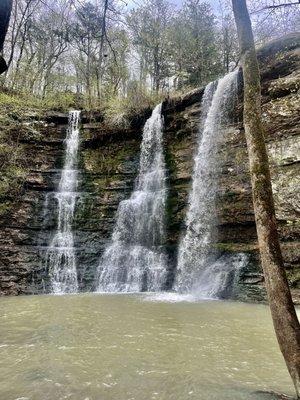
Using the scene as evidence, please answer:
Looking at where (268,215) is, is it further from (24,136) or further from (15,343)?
(24,136)

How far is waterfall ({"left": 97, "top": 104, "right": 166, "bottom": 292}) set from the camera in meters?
13.6

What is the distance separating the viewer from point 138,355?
530cm

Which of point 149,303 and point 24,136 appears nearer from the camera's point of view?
point 149,303

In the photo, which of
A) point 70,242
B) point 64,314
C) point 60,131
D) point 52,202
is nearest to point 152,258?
point 70,242

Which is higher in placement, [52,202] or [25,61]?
[25,61]

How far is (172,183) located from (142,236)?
245 cm

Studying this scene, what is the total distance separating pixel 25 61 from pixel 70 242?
15.5 metres

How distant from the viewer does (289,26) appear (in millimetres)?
8383

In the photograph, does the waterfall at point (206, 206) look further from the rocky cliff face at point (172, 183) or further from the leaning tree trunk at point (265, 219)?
the leaning tree trunk at point (265, 219)

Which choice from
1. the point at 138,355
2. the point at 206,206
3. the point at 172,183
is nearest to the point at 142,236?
the point at 172,183

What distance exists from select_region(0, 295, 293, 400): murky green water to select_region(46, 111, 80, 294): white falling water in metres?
5.11

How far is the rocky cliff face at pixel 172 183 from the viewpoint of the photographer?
12.4m

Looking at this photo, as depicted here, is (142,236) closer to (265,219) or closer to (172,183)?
(172,183)

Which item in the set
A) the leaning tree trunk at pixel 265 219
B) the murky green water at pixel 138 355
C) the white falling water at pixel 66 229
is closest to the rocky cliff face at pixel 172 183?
the white falling water at pixel 66 229
